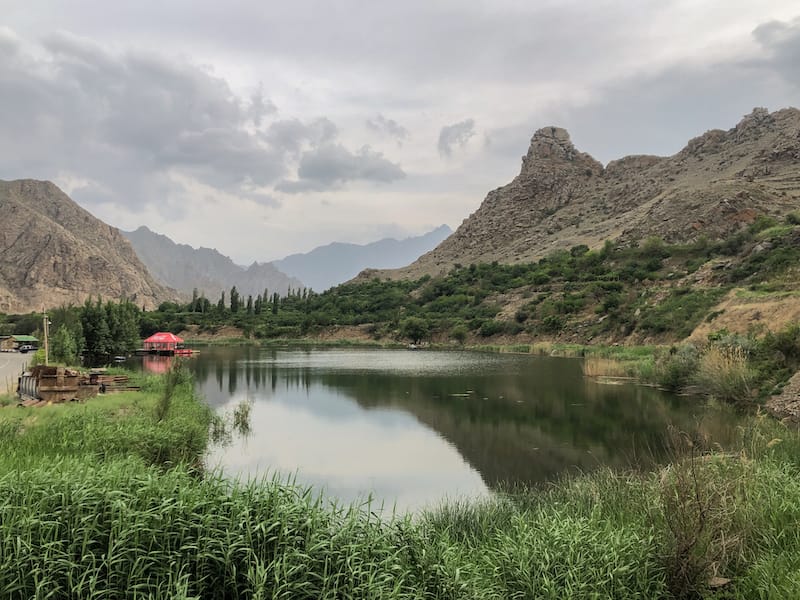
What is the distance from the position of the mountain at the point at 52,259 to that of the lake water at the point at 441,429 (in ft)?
351

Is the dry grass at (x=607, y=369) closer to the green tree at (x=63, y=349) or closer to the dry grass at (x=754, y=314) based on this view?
the dry grass at (x=754, y=314)

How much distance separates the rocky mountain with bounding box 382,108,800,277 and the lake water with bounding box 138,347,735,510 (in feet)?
175

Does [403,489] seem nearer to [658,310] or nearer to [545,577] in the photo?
[545,577]

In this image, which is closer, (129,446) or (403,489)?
(129,446)

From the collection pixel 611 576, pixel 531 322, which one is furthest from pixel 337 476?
pixel 531 322

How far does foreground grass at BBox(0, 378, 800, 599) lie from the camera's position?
438cm

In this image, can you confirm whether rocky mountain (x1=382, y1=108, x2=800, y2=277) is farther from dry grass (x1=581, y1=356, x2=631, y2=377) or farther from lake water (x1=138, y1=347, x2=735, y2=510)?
lake water (x1=138, y1=347, x2=735, y2=510)

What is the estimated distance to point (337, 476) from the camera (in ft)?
39.7

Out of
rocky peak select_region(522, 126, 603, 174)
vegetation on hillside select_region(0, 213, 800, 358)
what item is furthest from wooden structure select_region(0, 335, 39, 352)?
rocky peak select_region(522, 126, 603, 174)

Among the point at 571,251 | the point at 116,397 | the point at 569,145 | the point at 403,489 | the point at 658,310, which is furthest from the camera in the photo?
the point at 569,145

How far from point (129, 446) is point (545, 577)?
787 cm

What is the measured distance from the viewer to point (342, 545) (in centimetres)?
516

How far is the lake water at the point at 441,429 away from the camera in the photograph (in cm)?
1199

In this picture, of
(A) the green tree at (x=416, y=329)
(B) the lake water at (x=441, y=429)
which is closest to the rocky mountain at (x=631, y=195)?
(A) the green tree at (x=416, y=329)
